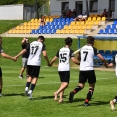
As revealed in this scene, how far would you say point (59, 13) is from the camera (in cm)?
5334

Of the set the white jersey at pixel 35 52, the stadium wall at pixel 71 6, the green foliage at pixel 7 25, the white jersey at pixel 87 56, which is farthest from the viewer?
the green foliage at pixel 7 25

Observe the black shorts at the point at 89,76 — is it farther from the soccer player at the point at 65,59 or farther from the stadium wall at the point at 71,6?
the stadium wall at the point at 71,6

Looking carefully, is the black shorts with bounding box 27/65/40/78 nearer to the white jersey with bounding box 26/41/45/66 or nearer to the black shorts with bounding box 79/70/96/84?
the white jersey with bounding box 26/41/45/66

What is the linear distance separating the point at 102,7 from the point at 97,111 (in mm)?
37688

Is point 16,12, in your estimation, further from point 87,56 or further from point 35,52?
point 87,56

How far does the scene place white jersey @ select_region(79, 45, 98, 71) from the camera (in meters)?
12.9

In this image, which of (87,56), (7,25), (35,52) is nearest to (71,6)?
(7,25)

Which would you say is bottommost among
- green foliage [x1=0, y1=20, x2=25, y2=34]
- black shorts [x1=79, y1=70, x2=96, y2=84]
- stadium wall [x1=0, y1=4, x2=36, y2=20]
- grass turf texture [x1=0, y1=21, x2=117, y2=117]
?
grass turf texture [x1=0, y1=21, x2=117, y2=117]

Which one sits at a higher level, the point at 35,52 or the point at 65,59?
the point at 35,52

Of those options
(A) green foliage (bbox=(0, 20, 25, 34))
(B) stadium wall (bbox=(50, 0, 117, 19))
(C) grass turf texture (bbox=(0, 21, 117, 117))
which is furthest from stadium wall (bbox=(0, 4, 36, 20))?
(C) grass turf texture (bbox=(0, 21, 117, 117))

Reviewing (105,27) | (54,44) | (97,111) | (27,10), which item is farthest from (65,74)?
(27,10)

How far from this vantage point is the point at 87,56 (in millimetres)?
12914

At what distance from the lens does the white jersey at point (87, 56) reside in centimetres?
1287

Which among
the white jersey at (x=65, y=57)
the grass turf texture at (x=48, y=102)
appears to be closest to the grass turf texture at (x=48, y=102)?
the grass turf texture at (x=48, y=102)
